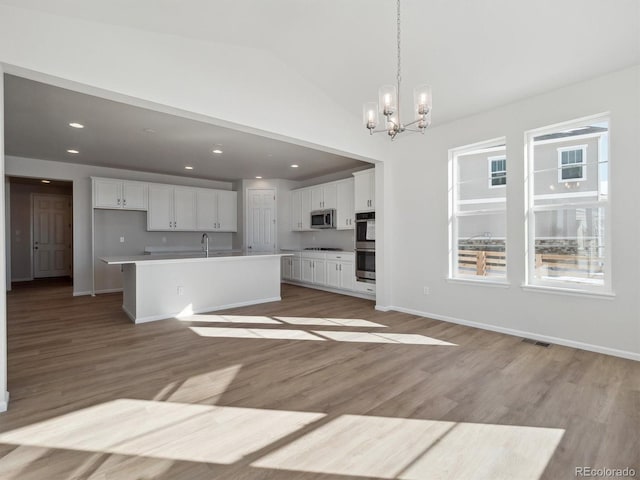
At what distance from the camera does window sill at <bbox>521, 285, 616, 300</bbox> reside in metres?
3.11

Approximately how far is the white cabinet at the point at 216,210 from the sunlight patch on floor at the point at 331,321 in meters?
4.15

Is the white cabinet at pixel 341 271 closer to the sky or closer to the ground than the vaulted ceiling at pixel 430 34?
closer to the ground

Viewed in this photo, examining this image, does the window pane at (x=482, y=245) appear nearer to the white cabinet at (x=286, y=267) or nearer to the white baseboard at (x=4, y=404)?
the white cabinet at (x=286, y=267)

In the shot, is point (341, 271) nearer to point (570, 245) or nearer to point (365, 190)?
point (365, 190)

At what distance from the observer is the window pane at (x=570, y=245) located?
10.6 ft

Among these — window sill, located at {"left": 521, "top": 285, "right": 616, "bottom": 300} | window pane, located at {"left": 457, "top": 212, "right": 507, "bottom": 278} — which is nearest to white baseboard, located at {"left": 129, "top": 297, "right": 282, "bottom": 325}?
window pane, located at {"left": 457, "top": 212, "right": 507, "bottom": 278}

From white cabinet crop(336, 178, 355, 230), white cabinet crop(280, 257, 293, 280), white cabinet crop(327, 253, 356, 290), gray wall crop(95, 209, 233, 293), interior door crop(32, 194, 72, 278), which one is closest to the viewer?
white cabinet crop(327, 253, 356, 290)

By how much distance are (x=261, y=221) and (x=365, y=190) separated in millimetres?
3195

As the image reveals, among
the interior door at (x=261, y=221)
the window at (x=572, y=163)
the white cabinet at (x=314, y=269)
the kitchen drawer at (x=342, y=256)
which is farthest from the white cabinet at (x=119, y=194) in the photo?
the window at (x=572, y=163)

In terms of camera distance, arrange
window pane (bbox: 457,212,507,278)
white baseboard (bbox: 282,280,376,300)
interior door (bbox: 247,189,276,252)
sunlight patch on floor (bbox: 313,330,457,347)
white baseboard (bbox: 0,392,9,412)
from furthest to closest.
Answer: interior door (bbox: 247,189,276,252), white baseboard (bbox: 282,280,376,300), window pane (bbox: 457,212,507,278), sunlight patch on floor (bbox: 313,330,457,347), white baseboard (bbox: 0,392,9,412)

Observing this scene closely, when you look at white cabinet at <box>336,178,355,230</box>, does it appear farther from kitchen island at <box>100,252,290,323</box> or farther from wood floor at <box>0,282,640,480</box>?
wood floor at <box>0,282,640,480</box>

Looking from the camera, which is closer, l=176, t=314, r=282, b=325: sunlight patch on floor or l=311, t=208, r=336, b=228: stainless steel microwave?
l=176, t=314, r=282, b=325: sunlight patch on floor

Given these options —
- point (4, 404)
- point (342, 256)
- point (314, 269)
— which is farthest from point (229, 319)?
point (314, 269)

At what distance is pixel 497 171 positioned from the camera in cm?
400
